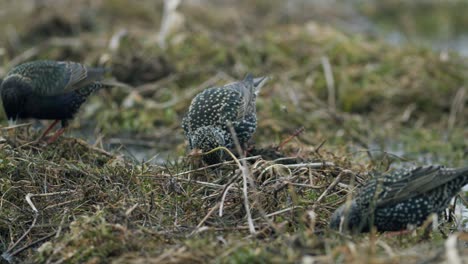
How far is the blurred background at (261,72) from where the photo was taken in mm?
9750

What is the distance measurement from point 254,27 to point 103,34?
8.35 ft

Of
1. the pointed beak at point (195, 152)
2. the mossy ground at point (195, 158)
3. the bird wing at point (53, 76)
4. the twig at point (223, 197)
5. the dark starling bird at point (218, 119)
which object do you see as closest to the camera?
the mossy ground at point (195, 158)

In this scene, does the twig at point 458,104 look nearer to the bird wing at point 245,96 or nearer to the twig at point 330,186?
the bird wing at point 245,96

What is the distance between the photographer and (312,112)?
10320 millimetres

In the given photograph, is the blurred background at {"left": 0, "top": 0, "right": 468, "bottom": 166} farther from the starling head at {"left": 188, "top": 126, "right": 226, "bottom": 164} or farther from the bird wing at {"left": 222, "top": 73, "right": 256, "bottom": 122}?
the starling head at {"left": 188, "top": 126, "right": 226, "bottom": 164}

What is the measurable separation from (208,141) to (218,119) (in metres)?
0.46

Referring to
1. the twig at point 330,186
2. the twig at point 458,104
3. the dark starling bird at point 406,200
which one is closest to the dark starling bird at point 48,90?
the twig at point 330,186

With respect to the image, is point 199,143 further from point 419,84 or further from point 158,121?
point 419,84

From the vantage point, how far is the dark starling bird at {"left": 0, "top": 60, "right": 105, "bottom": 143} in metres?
8.20

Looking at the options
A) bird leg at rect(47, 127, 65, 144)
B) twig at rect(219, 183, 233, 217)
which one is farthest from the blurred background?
twig at rect(219, 183, 233, 217)

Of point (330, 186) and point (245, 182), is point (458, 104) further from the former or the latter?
point (245, 182)

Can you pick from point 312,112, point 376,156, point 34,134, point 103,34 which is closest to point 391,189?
point 376,156

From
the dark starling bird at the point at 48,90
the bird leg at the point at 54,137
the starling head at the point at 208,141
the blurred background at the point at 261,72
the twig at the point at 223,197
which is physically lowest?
the blurred background at the point at 261,72

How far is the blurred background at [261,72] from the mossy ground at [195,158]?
0.03 meters
